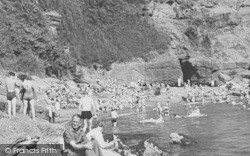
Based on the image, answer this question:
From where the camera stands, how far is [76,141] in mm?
9297

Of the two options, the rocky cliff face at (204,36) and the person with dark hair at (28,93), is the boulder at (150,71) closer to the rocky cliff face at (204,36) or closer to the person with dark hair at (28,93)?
the rocky cliff face at (204,36)

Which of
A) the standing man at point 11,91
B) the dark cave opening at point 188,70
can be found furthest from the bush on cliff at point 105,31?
the standing man at point 11,91

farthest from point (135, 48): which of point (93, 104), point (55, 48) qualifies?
point (93, 104)

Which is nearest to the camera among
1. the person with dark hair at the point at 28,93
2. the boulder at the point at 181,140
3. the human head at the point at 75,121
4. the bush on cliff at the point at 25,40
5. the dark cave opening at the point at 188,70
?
the human head at the point at 75,121

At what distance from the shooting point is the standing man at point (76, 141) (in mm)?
9203

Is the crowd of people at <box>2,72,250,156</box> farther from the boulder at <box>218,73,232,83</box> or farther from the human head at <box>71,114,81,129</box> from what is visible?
the boulder at <box>218,73,232,83</box>

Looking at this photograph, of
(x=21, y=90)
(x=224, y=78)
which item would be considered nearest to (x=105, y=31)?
(x=224, y=78)

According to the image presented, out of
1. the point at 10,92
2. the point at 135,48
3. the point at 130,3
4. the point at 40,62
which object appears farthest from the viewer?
the point at 130,3

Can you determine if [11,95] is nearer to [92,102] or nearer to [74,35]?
[92,102]

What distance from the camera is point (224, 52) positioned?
324ft

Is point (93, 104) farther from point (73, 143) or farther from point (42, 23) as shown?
point (42, 23)

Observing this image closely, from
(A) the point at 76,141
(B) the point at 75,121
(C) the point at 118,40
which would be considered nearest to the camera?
(B) the point at 75,121

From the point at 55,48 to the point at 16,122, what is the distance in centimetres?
4346

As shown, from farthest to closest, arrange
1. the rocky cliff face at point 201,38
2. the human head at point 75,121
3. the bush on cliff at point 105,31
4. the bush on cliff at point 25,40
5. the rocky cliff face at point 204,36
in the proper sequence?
the rocky cliff face at point 204,36, the rocky cliff face at point 201,38, the bush on cliff at point 105,31, the bush on cliff at point 25,40, the human head at point 75,121
